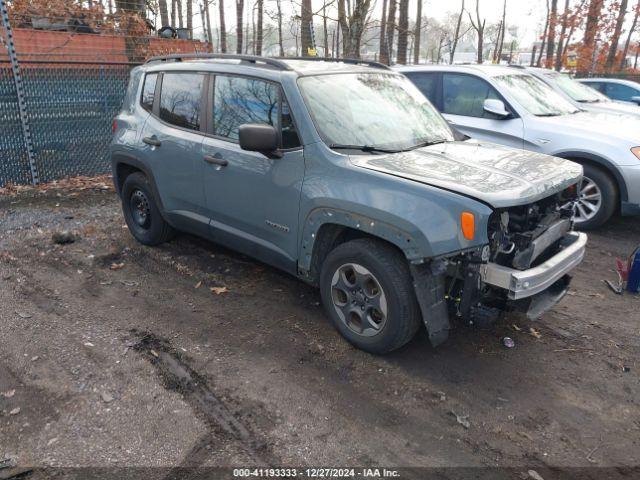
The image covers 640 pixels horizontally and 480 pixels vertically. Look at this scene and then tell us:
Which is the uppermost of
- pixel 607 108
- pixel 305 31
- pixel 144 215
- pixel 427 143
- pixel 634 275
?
pixel 305 31

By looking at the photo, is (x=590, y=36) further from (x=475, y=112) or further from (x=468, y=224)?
(x=468, y=224)

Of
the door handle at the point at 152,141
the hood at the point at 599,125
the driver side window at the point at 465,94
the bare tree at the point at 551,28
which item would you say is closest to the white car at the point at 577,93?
the hood at the point at 599,125

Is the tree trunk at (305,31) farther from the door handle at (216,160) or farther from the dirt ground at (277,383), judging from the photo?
the dirt ground at (277,383)

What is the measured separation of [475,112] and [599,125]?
1.55 metres

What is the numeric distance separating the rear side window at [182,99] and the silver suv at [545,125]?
12.8ft

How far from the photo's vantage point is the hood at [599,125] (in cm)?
643

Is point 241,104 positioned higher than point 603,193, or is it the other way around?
point 241,104

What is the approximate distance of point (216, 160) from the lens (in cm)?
431

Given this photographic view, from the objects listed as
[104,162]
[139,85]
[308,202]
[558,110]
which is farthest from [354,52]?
[308,202]

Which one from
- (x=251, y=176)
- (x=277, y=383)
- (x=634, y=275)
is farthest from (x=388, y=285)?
(x=634, y=275)

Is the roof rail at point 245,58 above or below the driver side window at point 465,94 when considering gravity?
above

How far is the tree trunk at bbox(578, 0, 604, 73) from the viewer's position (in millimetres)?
22719

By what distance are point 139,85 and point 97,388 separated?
3284 mm

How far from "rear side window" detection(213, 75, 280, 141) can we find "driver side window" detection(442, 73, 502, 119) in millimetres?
4054
